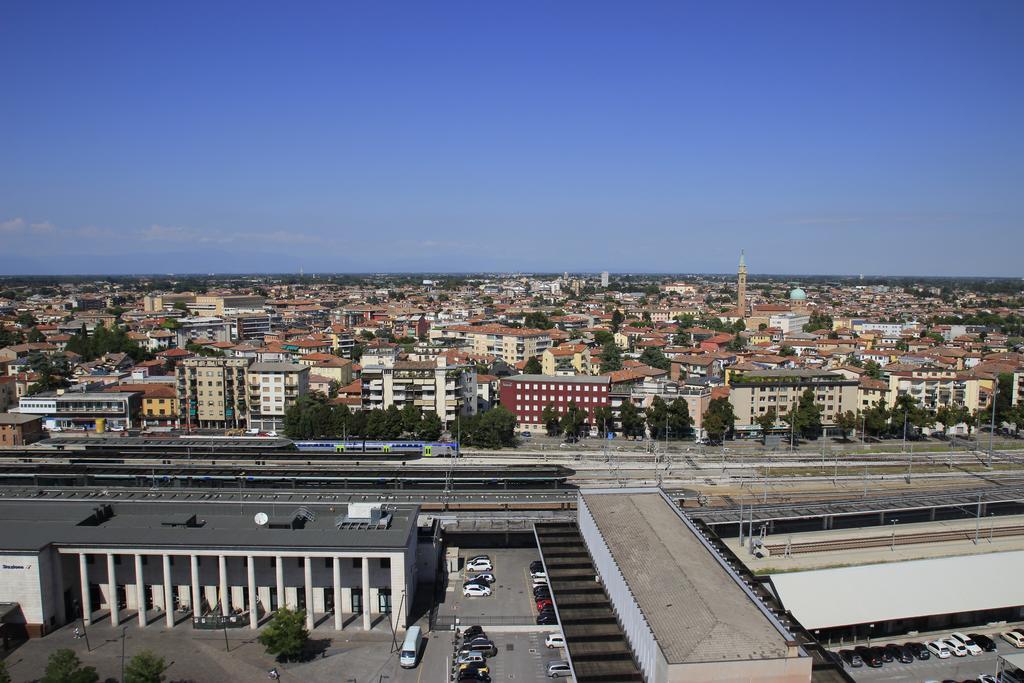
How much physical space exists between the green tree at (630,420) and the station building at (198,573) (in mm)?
19912

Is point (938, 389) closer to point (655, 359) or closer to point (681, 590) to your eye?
point (655, 359)

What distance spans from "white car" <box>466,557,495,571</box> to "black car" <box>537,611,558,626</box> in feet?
10.4

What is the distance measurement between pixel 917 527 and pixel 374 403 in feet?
80.3

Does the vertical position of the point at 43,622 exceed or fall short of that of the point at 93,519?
it falls short

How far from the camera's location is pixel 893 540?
20062 millimetres

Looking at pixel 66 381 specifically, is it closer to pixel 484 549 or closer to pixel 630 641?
pixel 484 549

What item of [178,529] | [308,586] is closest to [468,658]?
[308,586]

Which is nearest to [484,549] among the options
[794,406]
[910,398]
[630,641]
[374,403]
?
[630,641]

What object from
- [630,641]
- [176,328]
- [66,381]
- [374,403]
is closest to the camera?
[630,641]

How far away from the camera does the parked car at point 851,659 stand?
1609cm

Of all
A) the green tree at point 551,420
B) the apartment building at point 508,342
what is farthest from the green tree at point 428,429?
the apartment building at point 508,342

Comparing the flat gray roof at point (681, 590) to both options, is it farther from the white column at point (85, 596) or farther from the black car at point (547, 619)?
the white column at point (85, 596)

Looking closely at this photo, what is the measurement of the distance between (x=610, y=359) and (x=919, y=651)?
123 feet

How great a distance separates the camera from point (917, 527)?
21750 millimetres
